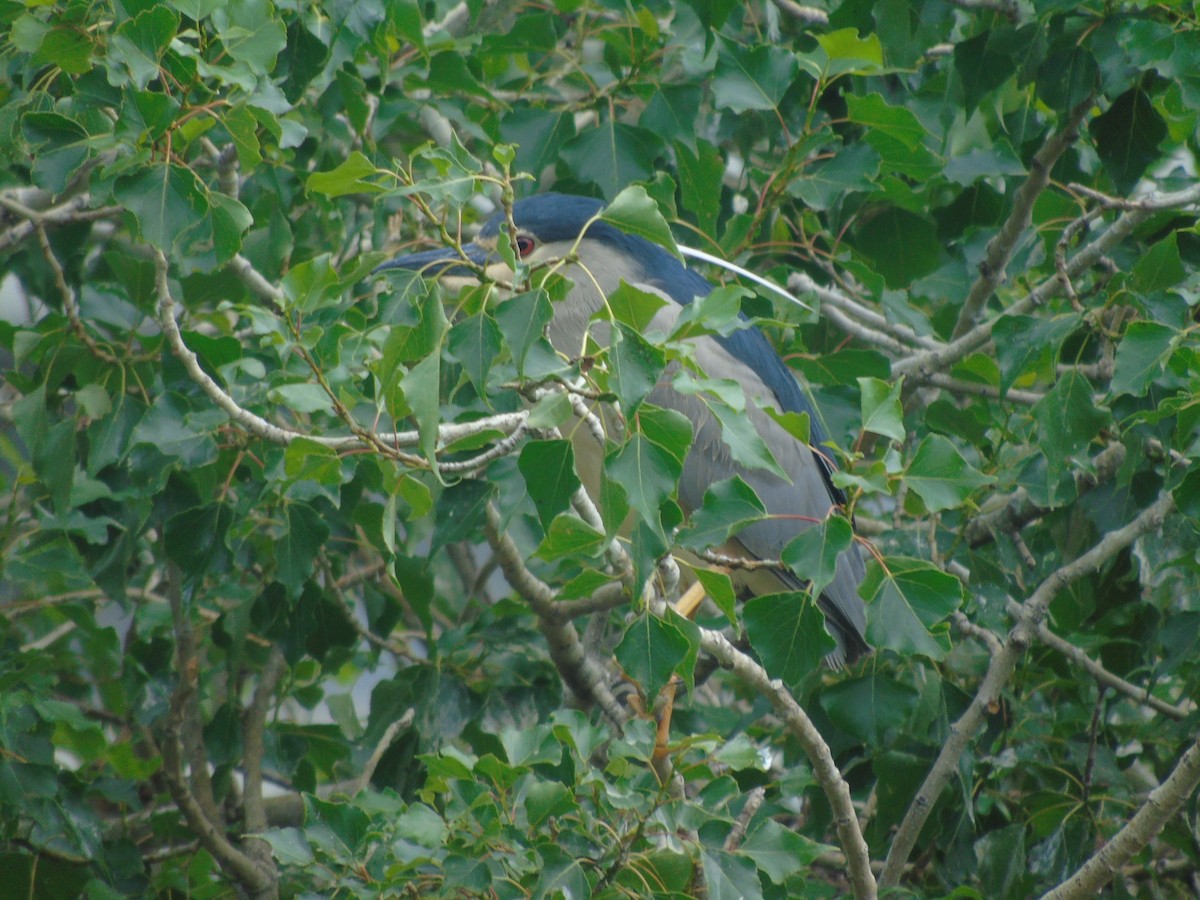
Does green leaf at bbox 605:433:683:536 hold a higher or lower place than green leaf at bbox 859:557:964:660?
higher

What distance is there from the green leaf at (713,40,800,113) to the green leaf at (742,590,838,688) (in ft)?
3.14

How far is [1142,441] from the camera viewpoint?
77.2 inches

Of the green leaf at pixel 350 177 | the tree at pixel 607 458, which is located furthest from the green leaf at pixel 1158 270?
the green leaf at pixel 350 177

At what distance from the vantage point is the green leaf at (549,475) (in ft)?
4.47

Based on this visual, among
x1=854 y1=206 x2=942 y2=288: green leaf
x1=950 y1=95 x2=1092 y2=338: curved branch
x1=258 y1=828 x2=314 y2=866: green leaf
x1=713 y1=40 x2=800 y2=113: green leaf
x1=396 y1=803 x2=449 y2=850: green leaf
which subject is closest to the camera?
x1=396 y1=803 x2=449 y2=850: green leaf

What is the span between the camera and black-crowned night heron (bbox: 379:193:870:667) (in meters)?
2.62

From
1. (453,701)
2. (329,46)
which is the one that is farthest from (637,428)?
(453,701)

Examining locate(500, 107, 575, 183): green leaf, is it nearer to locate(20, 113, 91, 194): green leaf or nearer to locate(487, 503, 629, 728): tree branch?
locate(487, 503, 629, 728): tree branch

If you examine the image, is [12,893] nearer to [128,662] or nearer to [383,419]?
[128,662]

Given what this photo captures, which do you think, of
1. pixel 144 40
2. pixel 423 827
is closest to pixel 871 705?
pixel 423 827

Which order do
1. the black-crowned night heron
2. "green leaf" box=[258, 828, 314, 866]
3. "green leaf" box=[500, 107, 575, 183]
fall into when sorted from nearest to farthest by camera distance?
"green leaf" box=[258, 828, 314, 866] < "green leaf" box=[500, 107, 575, 183] < the black-crowned night heron

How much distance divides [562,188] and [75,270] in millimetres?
1025

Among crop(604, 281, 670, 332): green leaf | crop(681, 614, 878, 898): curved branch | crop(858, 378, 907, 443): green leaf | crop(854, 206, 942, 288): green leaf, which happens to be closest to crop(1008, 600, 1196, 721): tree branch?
crop(681, 614, 878, 898): curved branch

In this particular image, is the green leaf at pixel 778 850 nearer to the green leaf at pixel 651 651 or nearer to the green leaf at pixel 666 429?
the green leaf at pixel 651 651
